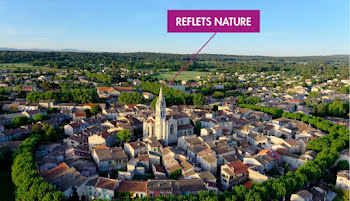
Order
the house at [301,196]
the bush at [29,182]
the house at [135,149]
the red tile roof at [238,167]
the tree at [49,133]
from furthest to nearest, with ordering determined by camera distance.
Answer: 1. the tree at [49,133]
2. the house at [135,149]
3. the red tile roof at [238,167]
4. the house at [301,196]
5. the bush at [29,182]

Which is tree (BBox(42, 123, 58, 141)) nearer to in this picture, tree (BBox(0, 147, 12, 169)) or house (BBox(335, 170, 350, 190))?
tree (BBox(0, 147, 12, 169))

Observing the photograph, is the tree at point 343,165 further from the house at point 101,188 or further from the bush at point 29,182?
the bush at point 29,182

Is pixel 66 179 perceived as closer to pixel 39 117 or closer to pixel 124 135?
pixel 124 135

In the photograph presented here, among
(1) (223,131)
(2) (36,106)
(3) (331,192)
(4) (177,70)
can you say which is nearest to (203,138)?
(1) (223,131)

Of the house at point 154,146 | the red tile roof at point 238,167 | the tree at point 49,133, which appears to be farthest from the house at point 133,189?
the tree at point 49,133

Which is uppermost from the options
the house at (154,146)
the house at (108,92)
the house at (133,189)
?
the house at (108,92)

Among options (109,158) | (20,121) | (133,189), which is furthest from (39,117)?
(133,189)
